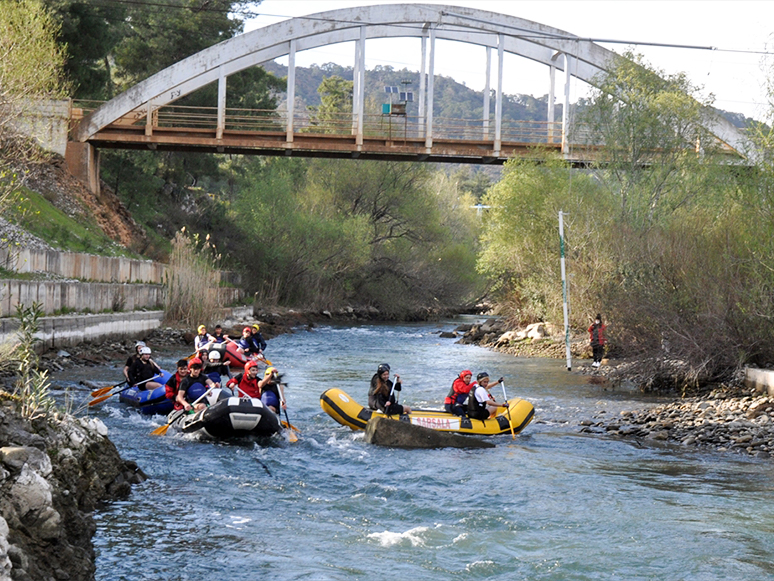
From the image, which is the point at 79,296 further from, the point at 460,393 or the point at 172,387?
the point at 460,393

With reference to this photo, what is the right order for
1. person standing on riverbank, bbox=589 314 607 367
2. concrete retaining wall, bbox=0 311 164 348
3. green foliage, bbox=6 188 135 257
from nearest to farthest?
concrete retaining wall, bbox=0 311 164 348
person standing on riverbank, bbox=589 314 607 367
green foliage, bbox=6 188 135 257

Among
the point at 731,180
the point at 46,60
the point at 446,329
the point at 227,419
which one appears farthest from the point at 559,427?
the point at 446,329

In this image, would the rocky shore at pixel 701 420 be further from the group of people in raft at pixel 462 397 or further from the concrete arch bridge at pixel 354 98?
the concrete arch bridge at pixel 354 98

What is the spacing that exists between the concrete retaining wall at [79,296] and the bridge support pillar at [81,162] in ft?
29.0

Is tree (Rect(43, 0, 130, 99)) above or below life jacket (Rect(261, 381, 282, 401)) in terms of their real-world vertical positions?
above

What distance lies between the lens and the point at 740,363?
18.1 meters

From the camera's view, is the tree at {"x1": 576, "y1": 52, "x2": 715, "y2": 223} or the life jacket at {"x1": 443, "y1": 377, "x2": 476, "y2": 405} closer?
the life jacket at {"x1": 443, "y1": 377, "x2": 476, "y2": 405}

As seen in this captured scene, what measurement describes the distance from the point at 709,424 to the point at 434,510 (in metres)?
7.25

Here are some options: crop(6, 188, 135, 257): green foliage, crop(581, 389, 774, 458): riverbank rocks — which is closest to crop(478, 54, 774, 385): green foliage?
crop(581, 389, 774, 458): riverbank rocks

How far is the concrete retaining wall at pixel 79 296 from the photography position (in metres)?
18.4

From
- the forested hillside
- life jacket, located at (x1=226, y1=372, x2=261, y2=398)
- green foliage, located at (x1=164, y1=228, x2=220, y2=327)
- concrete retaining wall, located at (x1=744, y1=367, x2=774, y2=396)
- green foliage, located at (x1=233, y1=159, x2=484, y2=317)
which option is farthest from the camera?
green foliage, located at (x1=233, y1=159, x2=484, y2=317)

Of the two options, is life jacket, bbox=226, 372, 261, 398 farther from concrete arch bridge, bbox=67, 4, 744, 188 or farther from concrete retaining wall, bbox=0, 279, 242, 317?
concrete arch bridge, bbox=67, 4, 744, 188

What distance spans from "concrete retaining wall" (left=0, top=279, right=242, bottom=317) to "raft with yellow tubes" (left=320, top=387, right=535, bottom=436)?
6.26m

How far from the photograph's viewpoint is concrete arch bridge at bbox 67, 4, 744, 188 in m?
36.9
